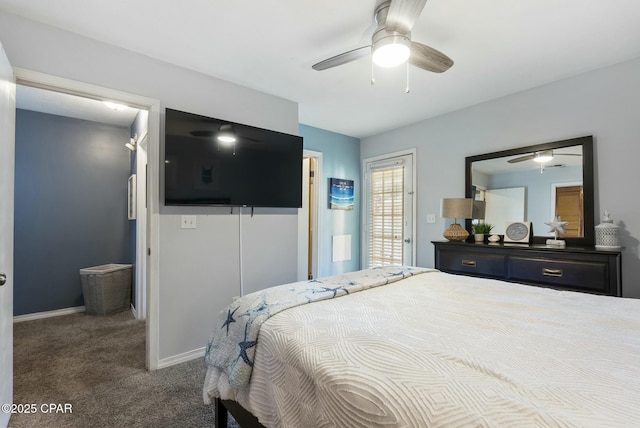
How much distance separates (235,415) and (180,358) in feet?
4.39

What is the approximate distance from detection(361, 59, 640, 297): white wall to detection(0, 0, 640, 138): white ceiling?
0.53ft

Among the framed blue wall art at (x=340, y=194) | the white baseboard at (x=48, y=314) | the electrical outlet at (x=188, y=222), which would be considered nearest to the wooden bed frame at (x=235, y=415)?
the electrical outlet at (x=188, y=222)

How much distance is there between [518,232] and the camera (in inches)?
113

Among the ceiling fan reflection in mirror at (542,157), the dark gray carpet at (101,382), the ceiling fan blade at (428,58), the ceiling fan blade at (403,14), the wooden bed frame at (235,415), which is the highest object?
the ceiling fan blade at (403,14)

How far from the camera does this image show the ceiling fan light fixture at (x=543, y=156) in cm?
274

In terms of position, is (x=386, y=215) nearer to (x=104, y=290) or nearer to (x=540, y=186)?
(x=540, y=186)

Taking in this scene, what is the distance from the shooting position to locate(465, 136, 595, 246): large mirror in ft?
8.35

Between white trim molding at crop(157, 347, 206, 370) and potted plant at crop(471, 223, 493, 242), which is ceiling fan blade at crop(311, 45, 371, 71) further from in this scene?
white trim molding at crop(157, 347, 206, 370)

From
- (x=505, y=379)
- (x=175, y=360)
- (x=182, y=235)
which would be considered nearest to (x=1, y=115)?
(x=182, y=235)

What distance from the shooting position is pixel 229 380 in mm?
1229

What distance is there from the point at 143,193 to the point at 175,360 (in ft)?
6.35

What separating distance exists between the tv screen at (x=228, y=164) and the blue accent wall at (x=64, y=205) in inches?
92.5

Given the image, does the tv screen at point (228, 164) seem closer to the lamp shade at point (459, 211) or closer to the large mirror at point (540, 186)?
the lamp shade at point (459, 211)

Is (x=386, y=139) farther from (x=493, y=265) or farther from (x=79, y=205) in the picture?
(x=79, y=205)
